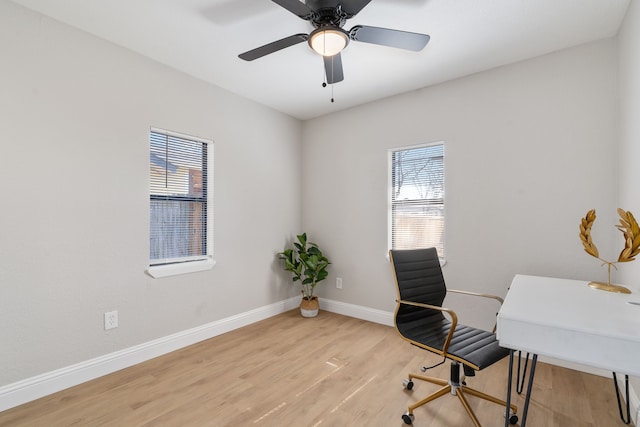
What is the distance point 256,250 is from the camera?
362 cm

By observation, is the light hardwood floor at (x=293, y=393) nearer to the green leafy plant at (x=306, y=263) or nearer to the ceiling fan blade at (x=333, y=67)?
the green leafy plant at (x=306, y=263)

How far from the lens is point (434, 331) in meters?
1.97

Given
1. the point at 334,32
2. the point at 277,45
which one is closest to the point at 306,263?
the point at 277,45

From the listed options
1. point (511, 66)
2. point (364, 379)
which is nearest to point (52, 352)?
point (364, 379)

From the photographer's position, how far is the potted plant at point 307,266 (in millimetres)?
3725

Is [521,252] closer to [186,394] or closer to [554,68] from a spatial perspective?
[554,68]

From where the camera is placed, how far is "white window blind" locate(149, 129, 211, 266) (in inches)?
109

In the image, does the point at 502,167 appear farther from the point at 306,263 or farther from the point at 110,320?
the point at 110,320

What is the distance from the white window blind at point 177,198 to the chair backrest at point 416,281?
2.06 metres

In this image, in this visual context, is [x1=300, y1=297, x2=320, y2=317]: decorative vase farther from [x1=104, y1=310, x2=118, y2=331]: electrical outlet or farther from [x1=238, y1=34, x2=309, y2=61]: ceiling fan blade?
[x1=238, y1=34, x2=309, y2=61]: ceiling fan blade

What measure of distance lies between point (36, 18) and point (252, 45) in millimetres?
1482

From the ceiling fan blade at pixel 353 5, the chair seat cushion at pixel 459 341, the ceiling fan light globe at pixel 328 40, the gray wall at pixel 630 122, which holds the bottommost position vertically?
the chair seat cushion at pixel 459 341

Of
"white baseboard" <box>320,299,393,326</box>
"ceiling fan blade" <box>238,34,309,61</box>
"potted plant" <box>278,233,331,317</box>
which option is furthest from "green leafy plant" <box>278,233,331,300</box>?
"ceiling fan blade" <box>238,34,309,61</box>

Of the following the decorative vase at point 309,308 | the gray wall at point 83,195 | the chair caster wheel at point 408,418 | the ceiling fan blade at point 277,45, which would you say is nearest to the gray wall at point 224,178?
the gray wall at point 83,195
